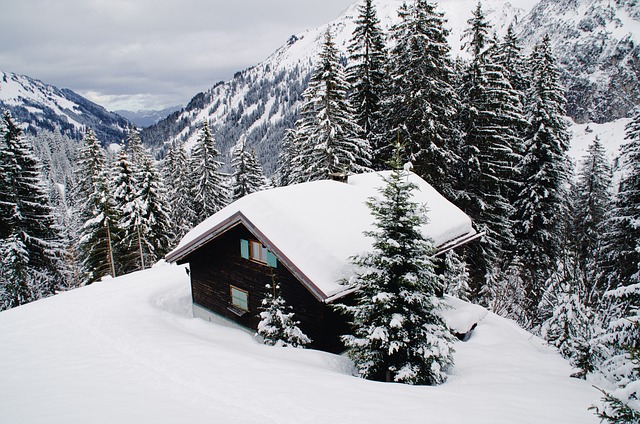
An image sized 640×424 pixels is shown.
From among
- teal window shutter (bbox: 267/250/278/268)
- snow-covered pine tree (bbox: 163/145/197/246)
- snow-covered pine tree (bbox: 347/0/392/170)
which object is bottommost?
teal window shutter (bbox: 267/250/278/268)

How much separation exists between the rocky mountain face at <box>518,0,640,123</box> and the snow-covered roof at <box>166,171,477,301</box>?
10479cm

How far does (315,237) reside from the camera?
11781 mm

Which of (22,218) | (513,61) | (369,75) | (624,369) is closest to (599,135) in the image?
(513,61)

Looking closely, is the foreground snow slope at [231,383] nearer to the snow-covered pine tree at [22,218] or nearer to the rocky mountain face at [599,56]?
the snow-covered pine tree at [22,218]

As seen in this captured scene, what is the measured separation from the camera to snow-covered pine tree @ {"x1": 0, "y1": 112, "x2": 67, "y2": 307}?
82.3ft

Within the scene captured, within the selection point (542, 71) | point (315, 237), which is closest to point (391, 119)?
point (542, 71)

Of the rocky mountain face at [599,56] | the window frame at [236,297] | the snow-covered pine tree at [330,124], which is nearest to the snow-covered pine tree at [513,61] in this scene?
the snow-covered pine tree at [330,124]

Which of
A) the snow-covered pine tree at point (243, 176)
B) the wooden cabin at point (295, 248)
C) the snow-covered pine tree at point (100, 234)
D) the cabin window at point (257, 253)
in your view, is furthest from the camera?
the snow-covered pine tree at point (243, 176)

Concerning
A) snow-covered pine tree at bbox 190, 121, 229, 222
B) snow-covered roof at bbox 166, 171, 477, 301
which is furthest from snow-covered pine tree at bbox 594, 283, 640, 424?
snow-covered pine tree at bbox 190, 121, 229, 222

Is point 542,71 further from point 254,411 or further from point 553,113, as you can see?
point 254,411

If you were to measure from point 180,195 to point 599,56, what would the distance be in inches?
4752

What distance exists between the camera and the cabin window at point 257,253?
507 inches

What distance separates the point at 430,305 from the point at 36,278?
31.6 metres

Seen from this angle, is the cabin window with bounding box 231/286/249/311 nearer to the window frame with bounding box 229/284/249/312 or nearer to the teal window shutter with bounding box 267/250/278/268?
the window frame with bounding box 229/284/249/312
